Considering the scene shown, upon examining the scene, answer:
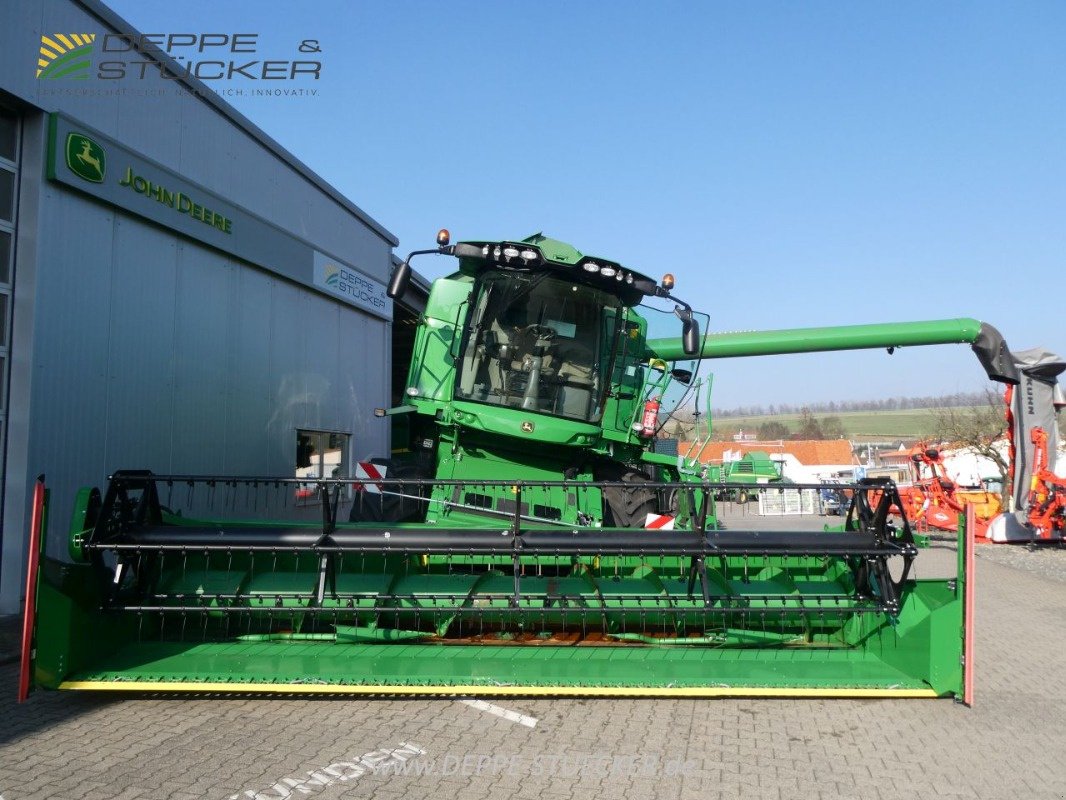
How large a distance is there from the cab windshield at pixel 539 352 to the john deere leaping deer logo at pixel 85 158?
170 inches

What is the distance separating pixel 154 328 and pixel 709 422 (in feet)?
21.0

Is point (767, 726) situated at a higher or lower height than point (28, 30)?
lower

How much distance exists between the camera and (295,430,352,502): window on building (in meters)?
13.2

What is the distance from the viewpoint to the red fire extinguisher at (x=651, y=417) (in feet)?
25.3

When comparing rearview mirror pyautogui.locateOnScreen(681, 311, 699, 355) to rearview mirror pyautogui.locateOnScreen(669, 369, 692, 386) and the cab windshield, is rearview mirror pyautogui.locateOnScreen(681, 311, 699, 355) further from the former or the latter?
rearview mirror pyautogui.locateOnScreen(669, 369, 692, 386)

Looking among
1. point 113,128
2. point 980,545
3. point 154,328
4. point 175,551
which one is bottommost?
point 980,545

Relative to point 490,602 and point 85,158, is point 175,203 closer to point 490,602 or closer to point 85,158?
point 85,158

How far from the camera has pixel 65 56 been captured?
7891mm

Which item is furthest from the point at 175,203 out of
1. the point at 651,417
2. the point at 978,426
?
the point at 978,426

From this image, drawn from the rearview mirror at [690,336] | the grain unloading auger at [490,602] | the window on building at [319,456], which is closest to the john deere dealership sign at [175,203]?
the window on building at [319,456]

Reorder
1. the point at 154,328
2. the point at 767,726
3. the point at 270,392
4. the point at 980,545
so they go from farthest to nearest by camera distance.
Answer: the point at 980,545 < the point at 270,392 < the point at 154,328 < the point at 767,726

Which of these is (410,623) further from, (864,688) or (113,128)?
(113,128)

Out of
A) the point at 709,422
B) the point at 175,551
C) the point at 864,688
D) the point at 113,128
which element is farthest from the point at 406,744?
the point at 113,128

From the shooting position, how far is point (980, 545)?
17906mm
